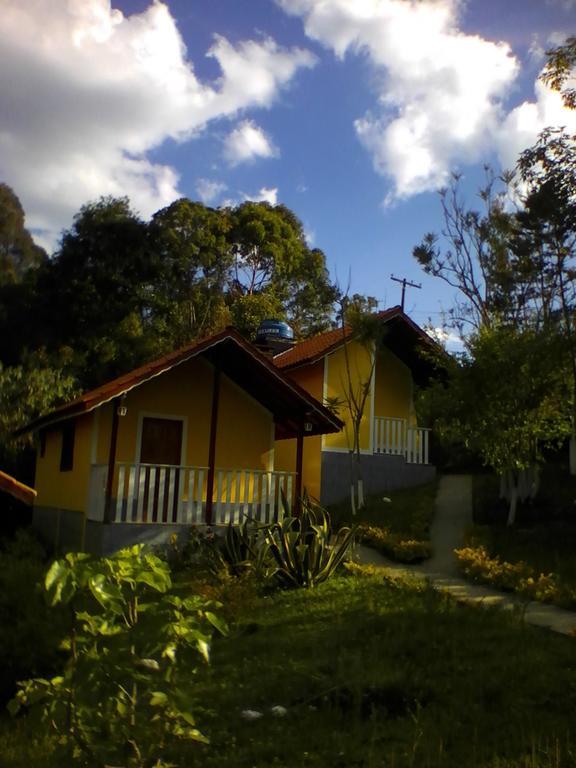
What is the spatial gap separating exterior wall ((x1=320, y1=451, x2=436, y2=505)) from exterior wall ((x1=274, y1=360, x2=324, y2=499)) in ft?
0.77

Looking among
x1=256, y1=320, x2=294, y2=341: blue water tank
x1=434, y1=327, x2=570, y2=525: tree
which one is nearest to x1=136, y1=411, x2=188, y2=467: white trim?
x1=434, y1=327, x2=570, y2=525: tree

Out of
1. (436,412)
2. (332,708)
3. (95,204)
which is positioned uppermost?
(95,204)

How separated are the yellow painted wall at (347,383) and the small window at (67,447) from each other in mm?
5991

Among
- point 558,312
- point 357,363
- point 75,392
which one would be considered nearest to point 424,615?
point 558,312

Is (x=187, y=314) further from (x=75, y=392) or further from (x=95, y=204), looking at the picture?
(x=75, y=392)

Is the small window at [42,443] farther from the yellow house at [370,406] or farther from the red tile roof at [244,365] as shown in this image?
the yellow house at [370,406]

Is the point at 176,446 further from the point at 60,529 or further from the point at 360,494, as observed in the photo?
the point at 360,494

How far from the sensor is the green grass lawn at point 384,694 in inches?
179

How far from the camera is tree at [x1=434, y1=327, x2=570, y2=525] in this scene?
1230 centimetres

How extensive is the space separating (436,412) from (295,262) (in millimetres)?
22026

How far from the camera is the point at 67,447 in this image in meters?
15.2

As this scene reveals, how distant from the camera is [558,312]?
13.1 m

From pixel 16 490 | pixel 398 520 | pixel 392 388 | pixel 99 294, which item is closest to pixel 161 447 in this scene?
pixel 16 490

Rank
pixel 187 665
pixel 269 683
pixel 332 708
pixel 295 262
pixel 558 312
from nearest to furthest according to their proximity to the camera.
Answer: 1. pixel 187 665
2. pixel 332 708
3. pixel 269 683
4. pixel 558 312
5. pixel 295 262
